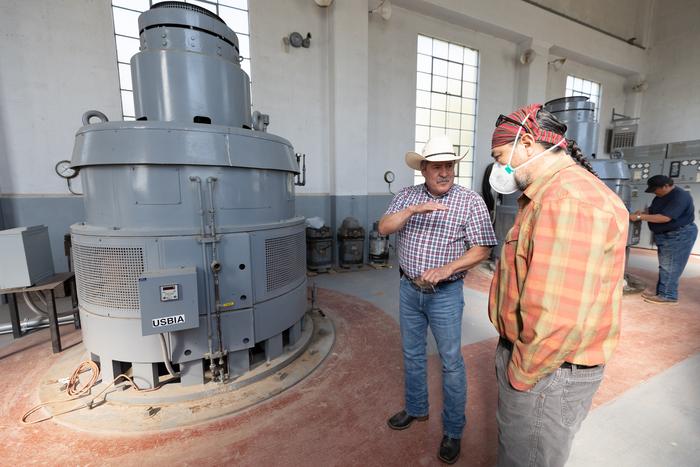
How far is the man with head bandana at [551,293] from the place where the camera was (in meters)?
0.89

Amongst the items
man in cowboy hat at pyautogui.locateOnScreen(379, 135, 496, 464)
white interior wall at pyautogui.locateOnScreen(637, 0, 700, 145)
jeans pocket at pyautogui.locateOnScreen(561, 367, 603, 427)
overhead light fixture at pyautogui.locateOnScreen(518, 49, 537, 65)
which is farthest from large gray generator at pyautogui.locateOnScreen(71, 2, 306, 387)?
white interior wall at pyautogui.locateOnScreen(637, 0, 700, 145)

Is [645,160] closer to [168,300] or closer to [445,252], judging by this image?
[445,252]

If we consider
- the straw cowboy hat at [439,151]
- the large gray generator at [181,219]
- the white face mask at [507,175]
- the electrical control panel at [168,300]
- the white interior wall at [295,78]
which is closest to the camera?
the white face mask at [507,175]

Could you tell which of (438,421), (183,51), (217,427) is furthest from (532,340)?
(183,51)

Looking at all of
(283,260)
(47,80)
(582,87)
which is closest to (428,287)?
(283,260)

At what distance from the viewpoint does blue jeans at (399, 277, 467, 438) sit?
1654mm

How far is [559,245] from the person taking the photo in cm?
91

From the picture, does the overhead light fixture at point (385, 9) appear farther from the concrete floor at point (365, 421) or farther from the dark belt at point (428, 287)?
the dark belt at point (428, 287)

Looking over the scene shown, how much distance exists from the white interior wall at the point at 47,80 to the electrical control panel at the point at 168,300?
144 inches

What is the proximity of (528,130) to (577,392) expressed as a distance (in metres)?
0.87

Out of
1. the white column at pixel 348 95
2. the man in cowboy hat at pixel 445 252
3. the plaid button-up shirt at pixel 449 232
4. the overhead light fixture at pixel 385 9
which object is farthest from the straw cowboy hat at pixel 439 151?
the overhead light fixture at pixel 385 9

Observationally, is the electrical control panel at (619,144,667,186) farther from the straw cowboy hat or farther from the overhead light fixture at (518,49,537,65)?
the straw cowboy hat

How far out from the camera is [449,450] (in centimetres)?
168

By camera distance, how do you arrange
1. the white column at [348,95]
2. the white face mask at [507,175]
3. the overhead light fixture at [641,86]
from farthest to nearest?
the overhead light fixture at [641,86] < the white column at [348,95] < the white face mask at [507,175]
